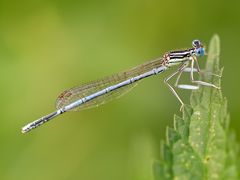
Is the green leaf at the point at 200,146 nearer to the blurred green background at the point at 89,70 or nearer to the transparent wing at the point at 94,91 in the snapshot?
the transparent wing at the point at 94,91

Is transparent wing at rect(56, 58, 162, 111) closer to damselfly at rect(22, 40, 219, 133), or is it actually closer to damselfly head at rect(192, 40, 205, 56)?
damselfly at rect(22, 40, 219, 133)

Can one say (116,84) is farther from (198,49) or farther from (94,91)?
(198,49)

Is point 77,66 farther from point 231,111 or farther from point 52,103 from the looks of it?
point 231,111

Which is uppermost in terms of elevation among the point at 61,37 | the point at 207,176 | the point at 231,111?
the point at 61,37

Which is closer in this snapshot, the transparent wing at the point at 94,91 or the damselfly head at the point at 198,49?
the damselfly head at the point at 198,49

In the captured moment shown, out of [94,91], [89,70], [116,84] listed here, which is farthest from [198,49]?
[89,70]

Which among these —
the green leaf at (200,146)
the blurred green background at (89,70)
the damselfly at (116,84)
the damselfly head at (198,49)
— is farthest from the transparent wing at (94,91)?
the green leaf at (200,146)

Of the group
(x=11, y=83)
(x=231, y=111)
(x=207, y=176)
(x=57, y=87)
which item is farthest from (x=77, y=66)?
(x=207, y=176)
